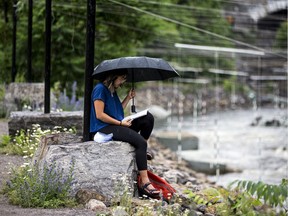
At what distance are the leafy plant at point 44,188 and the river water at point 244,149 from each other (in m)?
7.15

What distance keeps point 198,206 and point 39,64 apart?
10.1 meters

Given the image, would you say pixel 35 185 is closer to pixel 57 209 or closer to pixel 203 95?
pixel 57 209

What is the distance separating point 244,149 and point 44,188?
14.3 meters

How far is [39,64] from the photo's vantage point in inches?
664

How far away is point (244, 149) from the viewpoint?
67.2 ft

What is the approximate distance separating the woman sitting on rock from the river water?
6415 millimetres

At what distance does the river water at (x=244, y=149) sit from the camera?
15336 mm

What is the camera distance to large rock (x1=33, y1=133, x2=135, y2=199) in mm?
6766

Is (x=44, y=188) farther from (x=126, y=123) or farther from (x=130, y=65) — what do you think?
(x=130, y=65)

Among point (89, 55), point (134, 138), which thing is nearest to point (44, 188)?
point (134, 138)

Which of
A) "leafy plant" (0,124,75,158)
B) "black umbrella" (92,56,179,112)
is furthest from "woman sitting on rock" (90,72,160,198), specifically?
"leafy plant" (0,124,75,158)

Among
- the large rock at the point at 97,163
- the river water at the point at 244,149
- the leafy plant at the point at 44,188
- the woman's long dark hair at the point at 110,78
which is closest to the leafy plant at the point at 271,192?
the large rock at the point at 97,163

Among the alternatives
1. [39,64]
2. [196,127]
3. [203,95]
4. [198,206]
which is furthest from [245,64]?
[198,206]

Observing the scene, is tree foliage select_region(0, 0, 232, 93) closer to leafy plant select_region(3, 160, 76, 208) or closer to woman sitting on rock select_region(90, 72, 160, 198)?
woman sitting on rock select_region(90, 72, 160, 198)
